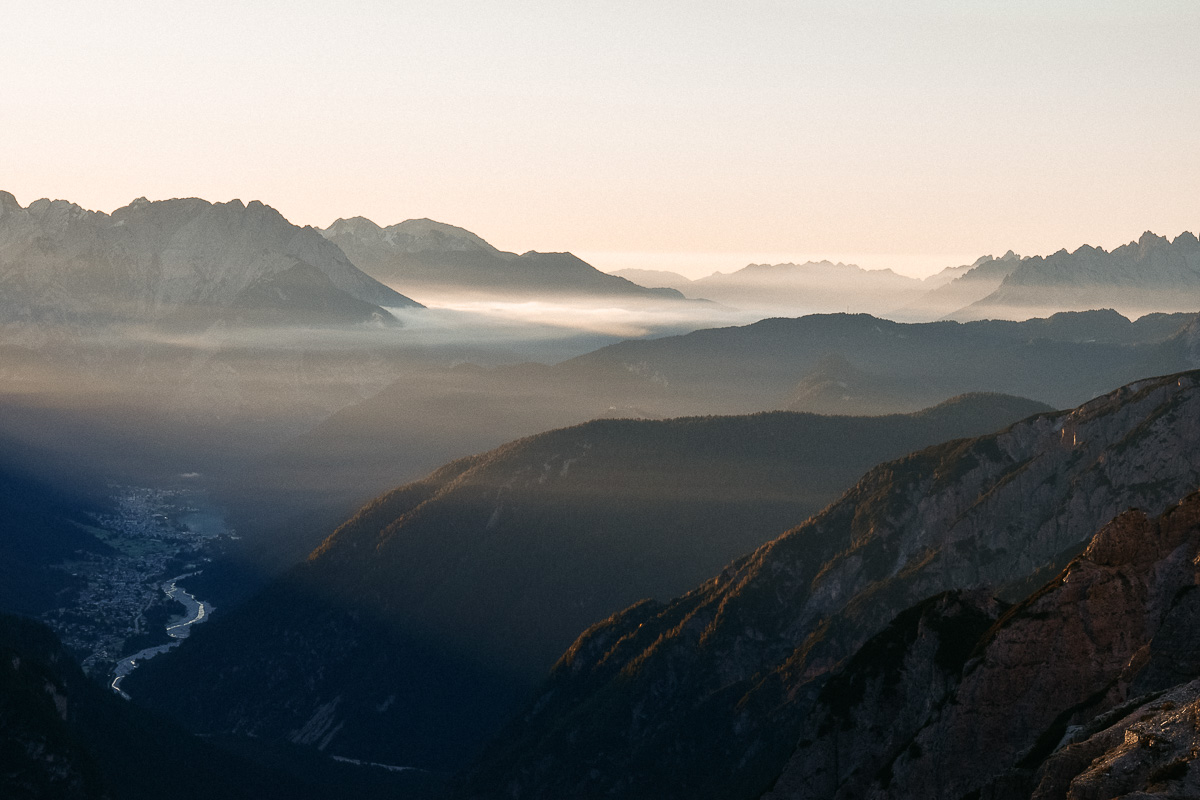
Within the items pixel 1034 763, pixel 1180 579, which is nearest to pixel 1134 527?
pixel 1180 579

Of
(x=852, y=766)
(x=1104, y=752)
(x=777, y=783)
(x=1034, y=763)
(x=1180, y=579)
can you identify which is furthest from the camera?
(x=777, y=783)

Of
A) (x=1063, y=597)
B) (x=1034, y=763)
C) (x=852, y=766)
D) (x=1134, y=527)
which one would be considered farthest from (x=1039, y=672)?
(x=852, y=766)

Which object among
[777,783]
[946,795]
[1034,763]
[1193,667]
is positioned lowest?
[777,783]

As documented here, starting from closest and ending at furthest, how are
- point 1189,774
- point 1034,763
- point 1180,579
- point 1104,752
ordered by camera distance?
1. point 1189,774
2. point 1104,752
3. point 1034,763
4. point 1180,579

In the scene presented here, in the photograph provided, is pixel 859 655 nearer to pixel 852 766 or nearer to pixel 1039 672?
pixel 852 766

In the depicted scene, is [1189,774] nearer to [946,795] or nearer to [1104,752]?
[1104,752]

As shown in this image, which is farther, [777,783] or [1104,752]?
[777,783]

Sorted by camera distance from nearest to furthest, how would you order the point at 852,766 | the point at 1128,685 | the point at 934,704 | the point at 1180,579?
the point at 1128,685 → the point at 1180,579 → the point at 934,704 → the point at 852,766

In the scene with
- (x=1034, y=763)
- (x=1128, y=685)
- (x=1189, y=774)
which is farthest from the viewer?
(x=1128, y=685)

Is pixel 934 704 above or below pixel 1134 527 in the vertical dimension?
below
